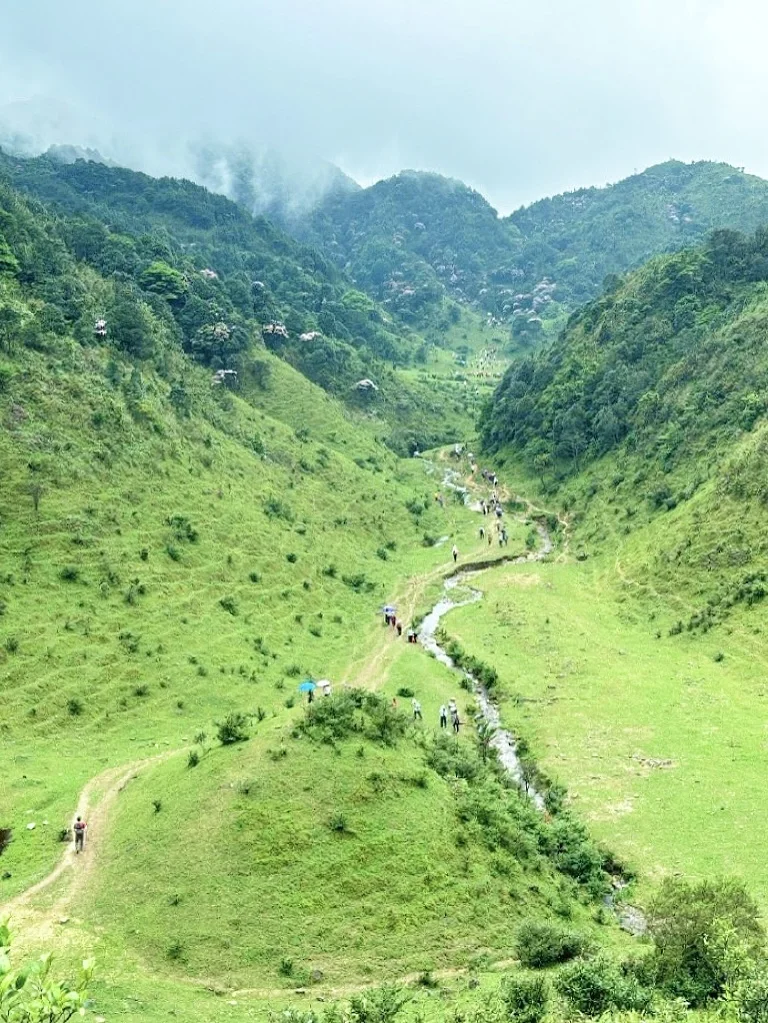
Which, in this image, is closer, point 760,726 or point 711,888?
point 711,888

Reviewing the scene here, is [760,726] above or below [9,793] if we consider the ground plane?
below

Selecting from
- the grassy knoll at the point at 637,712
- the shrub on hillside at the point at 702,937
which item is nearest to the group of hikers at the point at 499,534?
the grassy knoll at the point at 637,712

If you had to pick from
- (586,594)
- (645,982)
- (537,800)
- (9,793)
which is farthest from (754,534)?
(9,793)

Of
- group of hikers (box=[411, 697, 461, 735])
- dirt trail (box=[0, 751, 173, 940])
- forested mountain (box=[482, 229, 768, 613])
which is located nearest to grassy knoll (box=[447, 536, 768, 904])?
group of hikers (box=[411, 697, 461, 735])

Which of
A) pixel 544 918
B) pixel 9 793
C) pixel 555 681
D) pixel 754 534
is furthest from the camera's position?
pixel 754 534

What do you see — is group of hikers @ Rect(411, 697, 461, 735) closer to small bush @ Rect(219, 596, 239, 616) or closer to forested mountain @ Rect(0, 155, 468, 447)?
small bush @ Rect(219, 596, 239, 616)

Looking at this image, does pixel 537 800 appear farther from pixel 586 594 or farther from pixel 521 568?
pixel 521 568
